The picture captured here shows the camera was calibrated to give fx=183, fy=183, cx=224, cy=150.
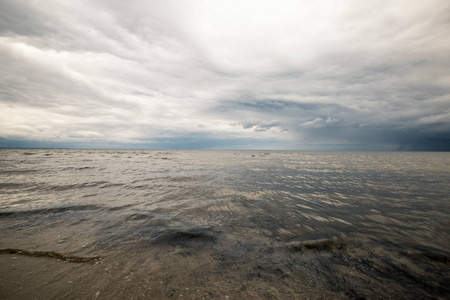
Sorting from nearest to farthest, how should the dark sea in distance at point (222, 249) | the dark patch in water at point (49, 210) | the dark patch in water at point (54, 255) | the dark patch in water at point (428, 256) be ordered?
the dark sea in distance at point (222, 249)
the dark patch in water at point (54, 255)
the dark patch in water at point (428, 256)
the dark patch in water at point (49, 210)

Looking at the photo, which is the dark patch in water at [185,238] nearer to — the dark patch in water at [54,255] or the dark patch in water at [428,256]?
the dark patch in water at [54,255]

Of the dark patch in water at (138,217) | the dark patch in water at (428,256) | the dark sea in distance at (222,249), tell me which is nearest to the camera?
the dark sea in distance at (222,249)

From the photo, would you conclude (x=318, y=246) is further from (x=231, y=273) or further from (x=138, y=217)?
(x=138, y=217)

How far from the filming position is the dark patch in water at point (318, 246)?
514 cm

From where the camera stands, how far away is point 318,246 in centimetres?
529

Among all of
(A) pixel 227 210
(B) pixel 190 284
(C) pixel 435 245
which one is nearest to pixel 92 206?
(A) pixel 227 210

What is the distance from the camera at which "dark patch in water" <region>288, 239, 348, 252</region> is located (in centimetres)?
514

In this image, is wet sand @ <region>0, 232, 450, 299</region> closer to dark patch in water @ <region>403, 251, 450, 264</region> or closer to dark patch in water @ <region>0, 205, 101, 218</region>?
dark patch in water @ <region>403, 251, 450, 264</region>

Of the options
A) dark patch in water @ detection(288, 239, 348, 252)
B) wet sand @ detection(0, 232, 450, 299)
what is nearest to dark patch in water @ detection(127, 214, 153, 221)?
wet sand @ detection(0, 232, 450, 299)

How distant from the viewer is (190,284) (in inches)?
142

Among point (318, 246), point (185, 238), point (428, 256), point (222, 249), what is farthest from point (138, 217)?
point (428, 256)

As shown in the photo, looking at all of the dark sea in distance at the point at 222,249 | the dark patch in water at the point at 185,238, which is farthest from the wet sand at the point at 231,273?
the dark patch in water at the point at 185,238

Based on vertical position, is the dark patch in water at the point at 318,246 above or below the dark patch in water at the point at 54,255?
above

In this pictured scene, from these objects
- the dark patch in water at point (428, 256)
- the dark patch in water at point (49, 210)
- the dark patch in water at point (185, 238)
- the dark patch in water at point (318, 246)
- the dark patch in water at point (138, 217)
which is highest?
the dark patch in water at point (428, 256)
